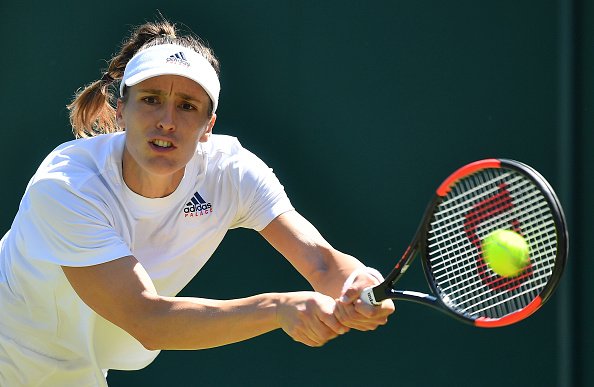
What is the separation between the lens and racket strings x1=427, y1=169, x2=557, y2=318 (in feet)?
6.40

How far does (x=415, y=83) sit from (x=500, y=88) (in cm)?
33

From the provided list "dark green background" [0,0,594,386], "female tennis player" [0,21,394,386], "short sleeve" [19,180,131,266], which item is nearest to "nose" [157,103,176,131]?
"female tennis player" [0,21,394,386]

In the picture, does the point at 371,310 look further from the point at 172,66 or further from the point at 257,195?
the point at 172,66

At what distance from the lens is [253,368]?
3391 mm

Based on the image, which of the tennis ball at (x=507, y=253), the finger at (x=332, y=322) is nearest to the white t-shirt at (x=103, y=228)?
the finger at (x=332, y=322)

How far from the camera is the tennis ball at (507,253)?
1.90 meters

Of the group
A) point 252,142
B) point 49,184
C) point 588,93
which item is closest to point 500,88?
point 588,93

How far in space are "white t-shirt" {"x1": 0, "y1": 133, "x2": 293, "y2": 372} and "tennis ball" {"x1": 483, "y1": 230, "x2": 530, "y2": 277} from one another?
67 cm

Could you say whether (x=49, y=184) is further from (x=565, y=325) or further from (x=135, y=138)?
(x=565, y=325)

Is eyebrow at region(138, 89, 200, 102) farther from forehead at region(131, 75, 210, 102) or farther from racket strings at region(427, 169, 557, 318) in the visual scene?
racket strings at region(427, 169, 557, 318)

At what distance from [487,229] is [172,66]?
919mm

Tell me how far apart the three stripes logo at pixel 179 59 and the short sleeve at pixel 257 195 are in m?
0.36

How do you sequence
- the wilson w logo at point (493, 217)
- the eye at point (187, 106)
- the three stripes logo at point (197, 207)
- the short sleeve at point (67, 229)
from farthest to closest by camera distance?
the three stripes logo at point (197, 207)
the eye at point (187, 106)
the wilson w logo at point (493, 217)
the short sleeve at point (67, 229)

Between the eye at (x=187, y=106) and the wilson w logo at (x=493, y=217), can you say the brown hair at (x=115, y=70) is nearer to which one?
the eye at (x=187, y=106)
